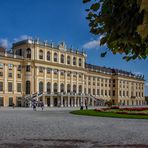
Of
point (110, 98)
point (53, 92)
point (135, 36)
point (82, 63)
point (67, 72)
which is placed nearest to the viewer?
point (135, 36)

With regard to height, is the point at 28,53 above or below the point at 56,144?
above

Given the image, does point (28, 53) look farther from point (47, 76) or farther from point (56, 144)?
point (56, 144)

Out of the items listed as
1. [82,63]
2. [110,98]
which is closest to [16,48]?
[82,63]

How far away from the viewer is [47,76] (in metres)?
80.6

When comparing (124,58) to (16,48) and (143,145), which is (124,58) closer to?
(143,145)

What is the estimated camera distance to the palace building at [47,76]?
240 ft

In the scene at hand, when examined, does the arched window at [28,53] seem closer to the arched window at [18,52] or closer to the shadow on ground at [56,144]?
the arched window at [18,52]

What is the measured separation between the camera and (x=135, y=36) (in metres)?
4.80

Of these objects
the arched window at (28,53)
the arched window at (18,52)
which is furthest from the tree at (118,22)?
the arched window at (18,52)

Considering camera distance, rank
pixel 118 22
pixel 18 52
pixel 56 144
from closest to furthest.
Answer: pixel 118 22 → pixel 56 144 → pixel 18 52

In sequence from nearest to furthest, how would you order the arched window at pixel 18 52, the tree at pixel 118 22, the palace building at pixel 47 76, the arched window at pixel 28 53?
the tree at pixel 118 22
the palace building at pixel 47 76
the arched window at pixel 28 53
the arched window at pixel 18 52

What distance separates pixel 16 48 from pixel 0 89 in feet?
46.6

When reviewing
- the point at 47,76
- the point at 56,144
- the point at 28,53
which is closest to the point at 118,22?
the point at 56,144

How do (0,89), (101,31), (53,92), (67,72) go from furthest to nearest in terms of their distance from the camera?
(67,72)
(53,92)
(0,89)
(101,31)
